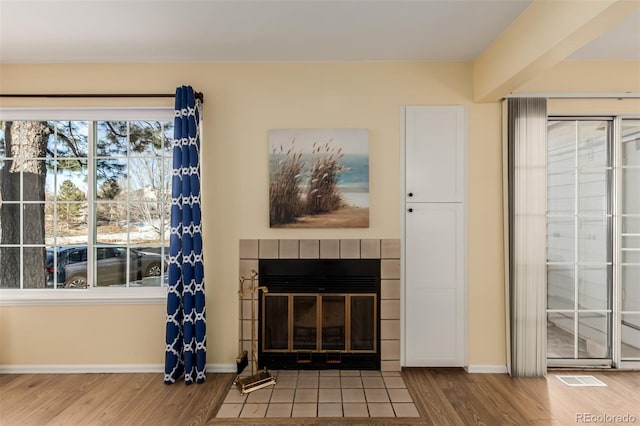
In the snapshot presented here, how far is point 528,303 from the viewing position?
9.08ft

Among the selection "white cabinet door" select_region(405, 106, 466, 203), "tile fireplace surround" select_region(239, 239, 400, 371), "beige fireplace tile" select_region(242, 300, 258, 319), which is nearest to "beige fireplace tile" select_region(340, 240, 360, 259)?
"tile fireplace surround" select_region(239, 239, 400, 371)

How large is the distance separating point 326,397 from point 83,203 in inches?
103

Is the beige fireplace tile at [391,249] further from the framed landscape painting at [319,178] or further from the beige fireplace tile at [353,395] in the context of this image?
the beige fireplace tile at [353,395]

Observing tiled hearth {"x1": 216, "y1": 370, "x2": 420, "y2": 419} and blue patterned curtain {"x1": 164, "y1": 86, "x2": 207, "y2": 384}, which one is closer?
tiled hearth {"x1": 216, "y1": 370, "x2": 420, "y2": 419}

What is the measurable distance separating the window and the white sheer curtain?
9.74 ft

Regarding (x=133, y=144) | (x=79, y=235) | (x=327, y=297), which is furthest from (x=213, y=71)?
(x=327, y=297)

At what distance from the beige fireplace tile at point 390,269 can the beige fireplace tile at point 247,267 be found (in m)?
1.09

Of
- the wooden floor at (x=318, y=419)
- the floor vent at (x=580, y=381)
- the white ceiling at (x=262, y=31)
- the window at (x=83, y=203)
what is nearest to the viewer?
the white ceiling at (x=262, y=31)

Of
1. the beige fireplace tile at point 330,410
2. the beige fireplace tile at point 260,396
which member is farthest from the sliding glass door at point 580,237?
A: the beige fireplace tile at point 260,396

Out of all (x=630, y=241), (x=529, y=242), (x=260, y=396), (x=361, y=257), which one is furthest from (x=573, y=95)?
(x=260, y=396)

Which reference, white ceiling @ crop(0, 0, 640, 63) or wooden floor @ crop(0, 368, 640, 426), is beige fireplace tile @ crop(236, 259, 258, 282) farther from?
white ceiling @ crop(0, 0, 640, 63)

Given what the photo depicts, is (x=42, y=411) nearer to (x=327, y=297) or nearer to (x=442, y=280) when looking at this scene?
(x=327, y=297)

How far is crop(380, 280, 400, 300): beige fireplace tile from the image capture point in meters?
2.90

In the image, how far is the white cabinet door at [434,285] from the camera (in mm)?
2895
